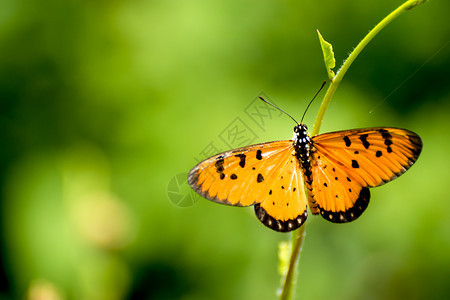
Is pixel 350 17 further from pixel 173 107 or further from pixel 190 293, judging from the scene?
pixel 190 293

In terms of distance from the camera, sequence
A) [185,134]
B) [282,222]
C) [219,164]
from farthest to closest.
Result: [185,134] < [219,164] < [282,222]

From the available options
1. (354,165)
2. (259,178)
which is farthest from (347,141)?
(259,178)

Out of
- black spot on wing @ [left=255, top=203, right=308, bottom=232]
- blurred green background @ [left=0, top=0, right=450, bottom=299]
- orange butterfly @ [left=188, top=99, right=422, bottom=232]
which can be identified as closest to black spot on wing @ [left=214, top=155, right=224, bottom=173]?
orange butterfly @ [left=188, top=99, right=422, bottom=232]

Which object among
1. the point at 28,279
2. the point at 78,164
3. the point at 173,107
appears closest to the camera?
the point at 28,279

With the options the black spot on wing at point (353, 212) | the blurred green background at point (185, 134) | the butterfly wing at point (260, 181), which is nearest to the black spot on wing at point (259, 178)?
the butterfly wing at point (260, 181)

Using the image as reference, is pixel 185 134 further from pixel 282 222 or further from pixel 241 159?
pixel 282 222

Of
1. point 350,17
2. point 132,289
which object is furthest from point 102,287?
point 350,17
